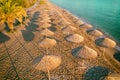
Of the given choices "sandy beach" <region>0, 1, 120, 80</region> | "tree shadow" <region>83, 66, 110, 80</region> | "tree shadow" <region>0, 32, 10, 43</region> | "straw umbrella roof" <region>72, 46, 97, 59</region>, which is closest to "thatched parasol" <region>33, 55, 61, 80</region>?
"sandy beach" <region>0, 1, 120, 80</region>

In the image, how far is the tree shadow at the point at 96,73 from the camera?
13648 mm

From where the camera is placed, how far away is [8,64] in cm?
1603

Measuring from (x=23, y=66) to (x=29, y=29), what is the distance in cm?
1288

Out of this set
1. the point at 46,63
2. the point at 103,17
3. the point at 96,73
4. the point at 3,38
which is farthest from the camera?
the point at 103,17

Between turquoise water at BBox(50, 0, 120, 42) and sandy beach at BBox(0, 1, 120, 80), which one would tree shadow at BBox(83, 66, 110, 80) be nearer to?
sandy beach at BBox(0, 1, 120, 80)

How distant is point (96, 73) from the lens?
14.1m

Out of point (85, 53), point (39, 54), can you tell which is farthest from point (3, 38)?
point (85, 53)

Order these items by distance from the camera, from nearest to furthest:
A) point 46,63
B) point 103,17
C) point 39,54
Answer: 1. point 46,63
2. point 39,54
3. point 103,17

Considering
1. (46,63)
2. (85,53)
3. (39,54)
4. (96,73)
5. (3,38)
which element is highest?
(46,63)

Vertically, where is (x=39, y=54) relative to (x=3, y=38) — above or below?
above

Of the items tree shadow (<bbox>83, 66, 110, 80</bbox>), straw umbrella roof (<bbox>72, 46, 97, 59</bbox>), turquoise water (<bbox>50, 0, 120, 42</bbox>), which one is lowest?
turquoise water (<bbox>50, 0, 120, 42</bbox>)

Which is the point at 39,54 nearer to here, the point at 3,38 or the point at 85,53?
the point at 85,53

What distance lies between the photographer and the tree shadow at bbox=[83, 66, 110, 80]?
13648 millimetres

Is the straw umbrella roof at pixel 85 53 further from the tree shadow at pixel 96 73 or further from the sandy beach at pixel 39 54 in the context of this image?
the tree shadow at pixel 96 73
